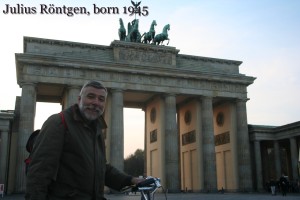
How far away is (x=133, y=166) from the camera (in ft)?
362

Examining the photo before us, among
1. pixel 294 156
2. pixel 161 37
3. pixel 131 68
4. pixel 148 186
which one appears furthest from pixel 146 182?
pixel 294 156

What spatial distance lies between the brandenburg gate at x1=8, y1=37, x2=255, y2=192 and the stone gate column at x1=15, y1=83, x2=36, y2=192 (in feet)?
0.30

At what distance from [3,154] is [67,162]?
3642 centimetres

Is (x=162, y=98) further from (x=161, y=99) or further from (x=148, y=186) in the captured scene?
(x=148, y=186)

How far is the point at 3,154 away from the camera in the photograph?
37.0 meters

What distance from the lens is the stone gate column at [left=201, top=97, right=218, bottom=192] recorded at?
42156 mm

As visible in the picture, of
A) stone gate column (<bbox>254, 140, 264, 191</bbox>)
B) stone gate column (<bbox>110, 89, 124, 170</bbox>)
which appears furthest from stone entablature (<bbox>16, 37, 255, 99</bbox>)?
stone gate column (<bbox>254, 140, 264, 191</bbox>)

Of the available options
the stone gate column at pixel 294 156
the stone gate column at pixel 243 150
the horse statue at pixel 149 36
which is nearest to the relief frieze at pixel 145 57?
the horse statue at pixel 149 36

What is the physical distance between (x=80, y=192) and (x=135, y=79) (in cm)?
3790

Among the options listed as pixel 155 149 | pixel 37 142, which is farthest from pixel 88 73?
pixel 37 142

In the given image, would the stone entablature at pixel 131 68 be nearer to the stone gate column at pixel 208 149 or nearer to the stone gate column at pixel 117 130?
the stone gate column at pixel 117 130

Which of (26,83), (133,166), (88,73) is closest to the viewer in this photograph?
(26,83)

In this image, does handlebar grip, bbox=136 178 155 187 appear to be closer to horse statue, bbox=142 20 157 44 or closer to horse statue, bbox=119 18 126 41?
horse statue, bbox=119 18 126 41

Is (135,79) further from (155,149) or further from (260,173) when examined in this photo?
(260,173)
